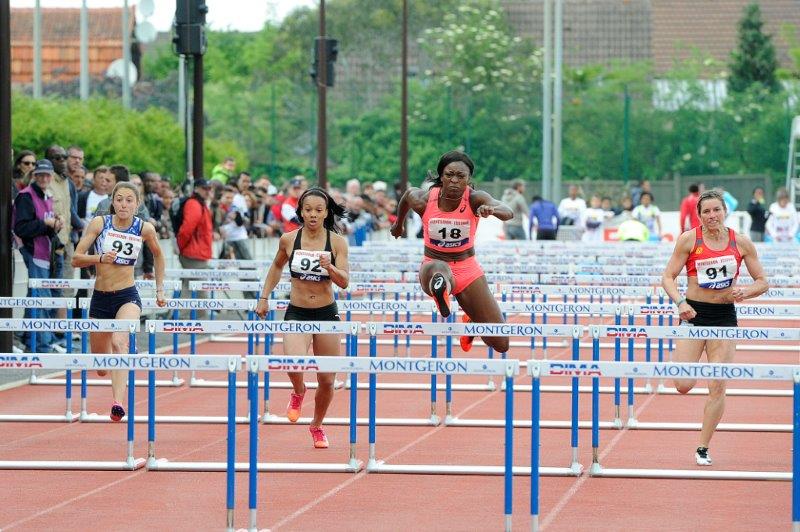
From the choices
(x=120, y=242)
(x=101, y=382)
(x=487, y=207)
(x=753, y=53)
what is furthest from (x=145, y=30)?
(x=753, y=53)

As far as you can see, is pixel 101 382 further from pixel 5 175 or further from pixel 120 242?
pixel 120 242

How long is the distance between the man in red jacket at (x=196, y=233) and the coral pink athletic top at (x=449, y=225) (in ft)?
31.8

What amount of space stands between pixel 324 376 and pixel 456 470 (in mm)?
1306

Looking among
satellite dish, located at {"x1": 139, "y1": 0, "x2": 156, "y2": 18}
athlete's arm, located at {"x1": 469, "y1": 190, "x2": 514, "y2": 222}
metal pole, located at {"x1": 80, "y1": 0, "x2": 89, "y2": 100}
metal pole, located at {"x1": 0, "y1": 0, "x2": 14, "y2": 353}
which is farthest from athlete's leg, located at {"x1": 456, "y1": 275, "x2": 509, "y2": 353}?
metal pole, located at {"x1": 80, "y1": 0, "x2": 89, "y2": 100}

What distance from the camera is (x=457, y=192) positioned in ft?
41.9

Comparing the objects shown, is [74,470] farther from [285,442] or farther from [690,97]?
[690,97]

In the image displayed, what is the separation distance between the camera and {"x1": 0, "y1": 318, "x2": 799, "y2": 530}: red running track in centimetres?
1008

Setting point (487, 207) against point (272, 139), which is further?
point (272, 139)

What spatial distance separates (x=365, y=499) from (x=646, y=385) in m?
6.92

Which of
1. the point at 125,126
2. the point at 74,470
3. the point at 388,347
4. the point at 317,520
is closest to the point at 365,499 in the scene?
the point at 317,520

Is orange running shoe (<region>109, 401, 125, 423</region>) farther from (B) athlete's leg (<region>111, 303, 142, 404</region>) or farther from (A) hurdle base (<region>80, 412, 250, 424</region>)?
(A) hurdle base (<region>80, 412, 250, 424</region>)

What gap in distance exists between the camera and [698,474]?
11727 mm

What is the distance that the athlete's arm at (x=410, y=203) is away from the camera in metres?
13.0

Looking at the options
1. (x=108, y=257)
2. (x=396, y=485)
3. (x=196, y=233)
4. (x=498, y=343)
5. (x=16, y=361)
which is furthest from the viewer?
(x=196, y=233)
